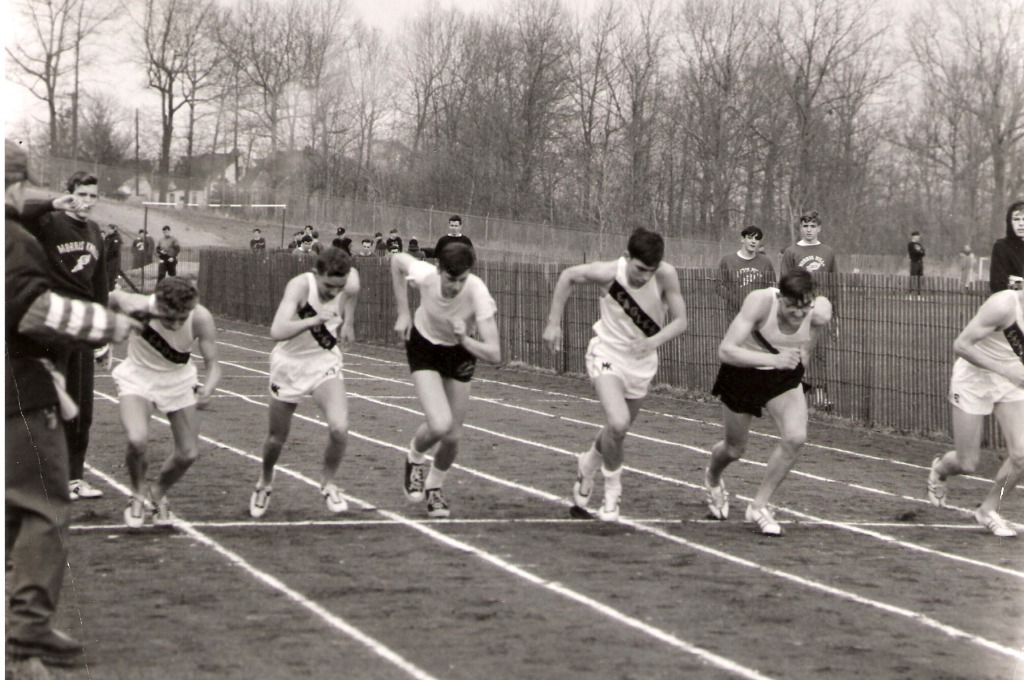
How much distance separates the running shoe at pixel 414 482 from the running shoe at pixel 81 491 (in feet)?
6.39

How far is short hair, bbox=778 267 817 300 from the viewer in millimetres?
8141

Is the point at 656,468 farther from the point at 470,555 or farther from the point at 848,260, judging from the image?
the point at 848,260

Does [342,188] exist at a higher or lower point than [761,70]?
lower

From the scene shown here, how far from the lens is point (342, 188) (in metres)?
43.8

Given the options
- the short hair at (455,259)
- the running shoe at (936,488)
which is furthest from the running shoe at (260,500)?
the running shoe at (936,488)

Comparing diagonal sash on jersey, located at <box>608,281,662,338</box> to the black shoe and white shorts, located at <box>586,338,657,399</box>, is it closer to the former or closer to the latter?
white shorts, located at <box>586,338,657,399</box>

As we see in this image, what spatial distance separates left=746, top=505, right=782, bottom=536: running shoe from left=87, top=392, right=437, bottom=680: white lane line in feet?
9.93

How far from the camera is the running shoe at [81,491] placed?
8945 mm

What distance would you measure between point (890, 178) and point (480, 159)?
45.9 ft

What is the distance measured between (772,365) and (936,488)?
2.03 metres

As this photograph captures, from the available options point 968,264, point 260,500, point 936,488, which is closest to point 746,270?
point 936,488

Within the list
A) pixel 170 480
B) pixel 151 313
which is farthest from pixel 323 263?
pixel 151 313

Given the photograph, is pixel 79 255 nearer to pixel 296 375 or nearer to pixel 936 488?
A: pixel 296 375

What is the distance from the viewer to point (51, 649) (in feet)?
16.6
